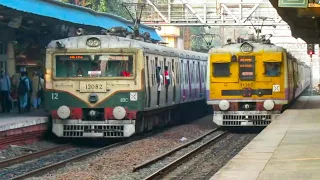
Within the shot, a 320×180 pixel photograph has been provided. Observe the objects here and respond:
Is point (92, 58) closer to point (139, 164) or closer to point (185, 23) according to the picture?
point (139, 164)

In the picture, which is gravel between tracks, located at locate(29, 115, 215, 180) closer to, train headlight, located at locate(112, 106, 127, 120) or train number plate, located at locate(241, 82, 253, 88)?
train headlight, located at locate(112, 106, 127, 120)

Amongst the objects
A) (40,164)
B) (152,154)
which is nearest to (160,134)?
(152,154)

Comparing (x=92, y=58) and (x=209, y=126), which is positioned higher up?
(x=92, y=58)

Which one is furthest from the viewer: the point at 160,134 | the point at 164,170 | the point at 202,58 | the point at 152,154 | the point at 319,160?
the point at 202,58

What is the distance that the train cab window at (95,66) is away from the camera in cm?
1778

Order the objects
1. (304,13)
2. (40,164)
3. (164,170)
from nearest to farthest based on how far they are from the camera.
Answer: (164,170)
(40,164)
(304,13)

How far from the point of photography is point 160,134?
67.0 feet

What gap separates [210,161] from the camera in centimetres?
1497

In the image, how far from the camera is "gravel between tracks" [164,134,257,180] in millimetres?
12719

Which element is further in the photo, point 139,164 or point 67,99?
point 67,99

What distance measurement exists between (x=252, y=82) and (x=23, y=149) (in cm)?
760

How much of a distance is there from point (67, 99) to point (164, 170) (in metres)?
5.56

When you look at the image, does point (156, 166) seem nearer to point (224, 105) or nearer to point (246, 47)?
point (224, 105)

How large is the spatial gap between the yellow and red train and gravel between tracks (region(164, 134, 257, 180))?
2.61ft
